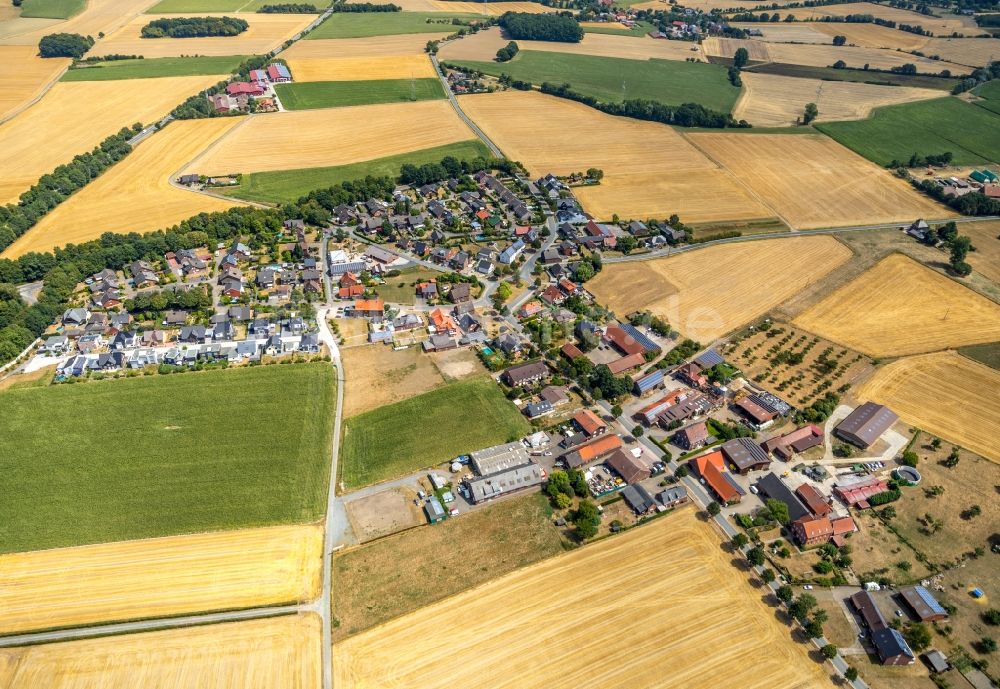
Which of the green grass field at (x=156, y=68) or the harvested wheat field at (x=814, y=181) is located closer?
the harvested wheat field at (x=814, y=181)

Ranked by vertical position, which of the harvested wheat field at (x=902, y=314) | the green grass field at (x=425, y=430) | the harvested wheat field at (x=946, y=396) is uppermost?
the harvested wheat field at (x=902, y=314)

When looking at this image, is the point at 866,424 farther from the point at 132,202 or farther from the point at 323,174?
the point at 132,202

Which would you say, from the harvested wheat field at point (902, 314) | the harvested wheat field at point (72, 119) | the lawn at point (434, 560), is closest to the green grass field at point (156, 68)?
the harvested wheat field at point (72, 119)

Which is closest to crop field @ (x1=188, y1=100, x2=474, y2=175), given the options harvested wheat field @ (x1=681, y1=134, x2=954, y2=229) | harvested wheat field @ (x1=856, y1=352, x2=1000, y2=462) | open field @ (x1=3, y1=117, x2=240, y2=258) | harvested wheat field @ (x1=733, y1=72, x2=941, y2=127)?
open field @ (x1=3, y1=117, x2=240, y2=258)

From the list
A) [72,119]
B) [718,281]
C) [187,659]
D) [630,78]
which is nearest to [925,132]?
[630,78]

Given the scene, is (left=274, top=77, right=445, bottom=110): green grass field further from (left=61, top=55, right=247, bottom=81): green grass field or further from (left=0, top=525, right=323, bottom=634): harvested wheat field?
(left=0, top=525, right=323, bottom=634): harvested wheat field

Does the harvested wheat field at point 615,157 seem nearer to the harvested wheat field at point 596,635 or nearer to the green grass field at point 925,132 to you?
the green grass field at point 925,132
